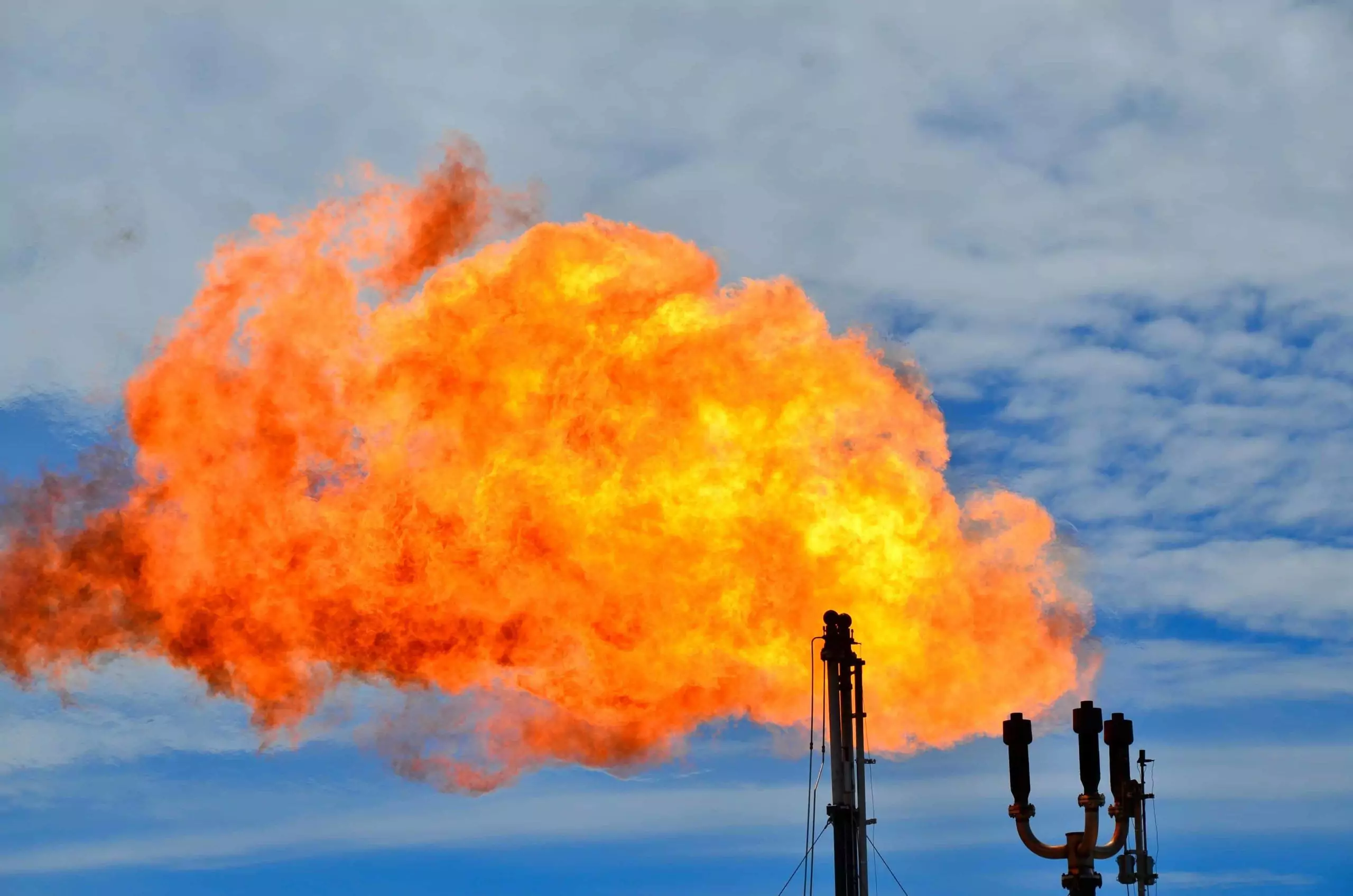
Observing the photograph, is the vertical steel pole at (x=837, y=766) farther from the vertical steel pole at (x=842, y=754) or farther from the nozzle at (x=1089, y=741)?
the nozzle at (x=1089, y=741)

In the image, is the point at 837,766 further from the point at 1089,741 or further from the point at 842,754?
the point at 1089,741

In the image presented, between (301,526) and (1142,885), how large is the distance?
100 ft

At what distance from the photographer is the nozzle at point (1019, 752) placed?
51438mm

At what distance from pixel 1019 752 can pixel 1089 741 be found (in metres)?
2.01

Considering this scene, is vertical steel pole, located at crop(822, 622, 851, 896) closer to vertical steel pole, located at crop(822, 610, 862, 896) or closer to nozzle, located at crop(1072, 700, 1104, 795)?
vertical steel pole, located at crop(822, 610, 862, 896)

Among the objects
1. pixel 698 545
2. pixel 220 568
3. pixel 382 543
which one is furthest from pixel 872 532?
pixel 220 568

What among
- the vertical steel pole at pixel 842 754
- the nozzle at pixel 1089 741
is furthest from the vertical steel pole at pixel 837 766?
the nozzle at pixel 1089 741

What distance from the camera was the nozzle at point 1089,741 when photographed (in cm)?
5109

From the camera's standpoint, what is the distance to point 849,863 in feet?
147

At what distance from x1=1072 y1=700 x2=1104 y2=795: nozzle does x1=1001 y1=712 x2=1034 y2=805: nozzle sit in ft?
4.86

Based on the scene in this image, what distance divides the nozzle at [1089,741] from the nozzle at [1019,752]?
1.48 meters

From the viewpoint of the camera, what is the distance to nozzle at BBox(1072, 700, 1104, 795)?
5109 cm

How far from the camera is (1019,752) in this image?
169ft

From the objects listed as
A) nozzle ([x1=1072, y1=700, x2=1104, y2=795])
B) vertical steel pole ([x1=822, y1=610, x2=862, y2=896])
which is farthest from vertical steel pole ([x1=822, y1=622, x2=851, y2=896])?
nozzle ([x1=1072, y1=700, x2=1104, y2=795])
